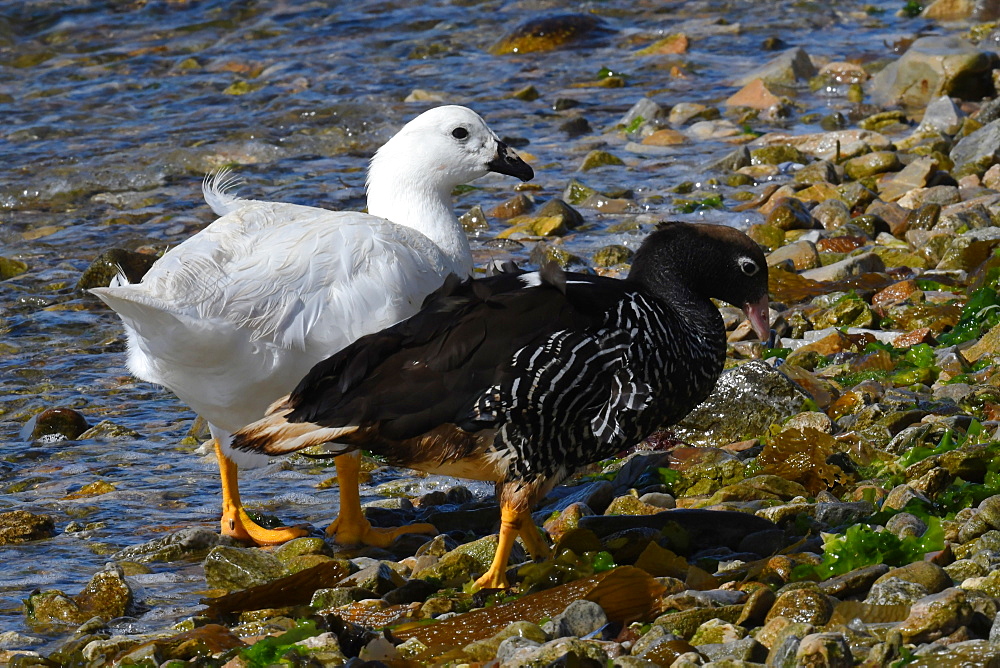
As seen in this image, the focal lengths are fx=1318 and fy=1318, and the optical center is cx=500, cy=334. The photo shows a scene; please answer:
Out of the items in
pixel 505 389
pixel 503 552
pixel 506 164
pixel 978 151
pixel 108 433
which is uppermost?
pixel 506 164

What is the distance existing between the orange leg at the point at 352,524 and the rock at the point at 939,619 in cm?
234

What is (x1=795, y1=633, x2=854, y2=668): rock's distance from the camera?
3.28 m

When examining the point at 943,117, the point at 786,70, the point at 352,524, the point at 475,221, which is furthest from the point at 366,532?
the point at 786,70

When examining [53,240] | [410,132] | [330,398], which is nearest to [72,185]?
[53,240]

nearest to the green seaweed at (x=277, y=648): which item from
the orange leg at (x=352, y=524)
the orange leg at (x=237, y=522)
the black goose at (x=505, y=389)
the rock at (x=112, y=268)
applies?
the black goose at (x=505, y=389)

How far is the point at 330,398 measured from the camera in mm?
4469

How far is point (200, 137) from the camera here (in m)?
12.3

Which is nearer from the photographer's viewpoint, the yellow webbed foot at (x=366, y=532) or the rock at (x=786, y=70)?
the yellow webbed foot at (x=366, y=532)

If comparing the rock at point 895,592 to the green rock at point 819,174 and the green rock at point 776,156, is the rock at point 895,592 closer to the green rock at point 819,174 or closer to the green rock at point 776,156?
the green rock at point 819,174

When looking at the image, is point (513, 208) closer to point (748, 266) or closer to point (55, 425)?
point (55, 425)

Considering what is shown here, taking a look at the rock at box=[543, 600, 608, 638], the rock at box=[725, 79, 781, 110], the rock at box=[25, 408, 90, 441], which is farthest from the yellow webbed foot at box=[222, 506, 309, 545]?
the rock at box=[725, 79, 781, 110]

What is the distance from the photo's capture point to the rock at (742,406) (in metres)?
5.72

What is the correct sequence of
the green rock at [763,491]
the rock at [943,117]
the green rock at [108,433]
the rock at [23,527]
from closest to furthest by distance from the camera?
the green rock at [763,491] → the rock at [23,527] → the green rock at [108,433] → the rock at [943,117]

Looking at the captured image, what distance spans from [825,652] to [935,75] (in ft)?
30.9
